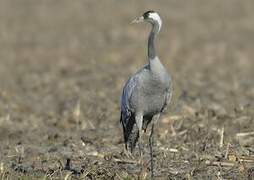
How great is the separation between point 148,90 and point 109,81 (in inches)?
276

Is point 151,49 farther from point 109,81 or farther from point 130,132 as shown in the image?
point 109,81

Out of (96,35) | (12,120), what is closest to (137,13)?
(96,35)

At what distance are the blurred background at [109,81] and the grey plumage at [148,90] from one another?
0.55 meters

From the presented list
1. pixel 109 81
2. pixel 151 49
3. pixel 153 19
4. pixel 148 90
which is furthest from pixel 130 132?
pixel 109 81

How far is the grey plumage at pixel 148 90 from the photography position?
29.1 feet

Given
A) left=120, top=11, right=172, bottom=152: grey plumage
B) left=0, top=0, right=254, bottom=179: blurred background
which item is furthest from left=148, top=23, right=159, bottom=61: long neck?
left=0, top=0, right=254, bottom=179: blurred background

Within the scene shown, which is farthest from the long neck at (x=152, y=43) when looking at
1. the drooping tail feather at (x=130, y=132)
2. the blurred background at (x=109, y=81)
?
the blurred background at (x=109, y=81)

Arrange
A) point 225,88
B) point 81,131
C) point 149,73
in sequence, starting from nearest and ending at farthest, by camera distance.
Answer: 1. point 149,73
2. point 81,131
3. point 225,88

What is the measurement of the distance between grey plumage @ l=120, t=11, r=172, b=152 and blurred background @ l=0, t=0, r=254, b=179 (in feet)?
1.80

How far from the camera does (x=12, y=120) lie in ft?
42.8

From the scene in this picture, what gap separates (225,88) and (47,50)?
6.59 metres

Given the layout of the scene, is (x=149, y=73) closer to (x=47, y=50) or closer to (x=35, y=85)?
(x=35, y=85)

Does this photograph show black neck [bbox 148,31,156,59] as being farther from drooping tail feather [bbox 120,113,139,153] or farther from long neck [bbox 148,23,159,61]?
drooping tail feather [bbox 120,113,139,153]

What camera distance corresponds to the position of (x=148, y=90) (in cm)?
902
